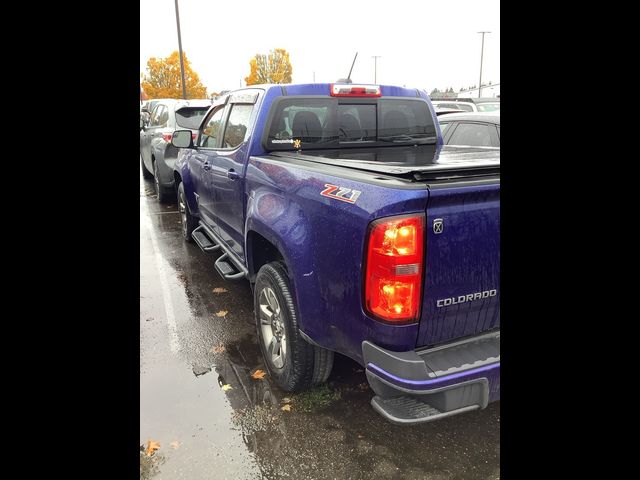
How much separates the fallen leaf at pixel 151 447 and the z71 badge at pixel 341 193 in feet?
5.96

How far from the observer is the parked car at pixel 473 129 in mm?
6141

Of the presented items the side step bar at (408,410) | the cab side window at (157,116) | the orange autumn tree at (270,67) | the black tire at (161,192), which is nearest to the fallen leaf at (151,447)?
the side step bar at (408,410)

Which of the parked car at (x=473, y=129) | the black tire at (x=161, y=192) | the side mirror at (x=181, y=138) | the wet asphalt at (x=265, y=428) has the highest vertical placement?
the parked car at (x=473, y=129)

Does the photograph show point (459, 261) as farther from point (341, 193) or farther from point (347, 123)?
point (347, 123)

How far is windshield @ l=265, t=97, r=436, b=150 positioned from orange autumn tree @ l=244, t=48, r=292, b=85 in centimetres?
5279

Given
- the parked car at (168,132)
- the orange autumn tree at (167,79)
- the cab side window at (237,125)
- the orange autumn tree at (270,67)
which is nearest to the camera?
the cab side window at (237,125)

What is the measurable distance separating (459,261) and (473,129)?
493cm

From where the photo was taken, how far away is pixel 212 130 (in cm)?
512

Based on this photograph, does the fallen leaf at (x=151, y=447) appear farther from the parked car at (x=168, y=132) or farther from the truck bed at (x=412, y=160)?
the parked car at (x=168, y=132)

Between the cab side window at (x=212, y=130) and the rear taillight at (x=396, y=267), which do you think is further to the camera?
the cab side window at (x=212, y=130)

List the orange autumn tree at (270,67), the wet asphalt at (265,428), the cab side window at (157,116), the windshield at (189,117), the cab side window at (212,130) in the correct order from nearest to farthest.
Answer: the wet asphalt at (265,428), the cab side window at (212,130), the windshield at (189,117), the cab side window at (157,116), the orange autumn tree at (270,67)
